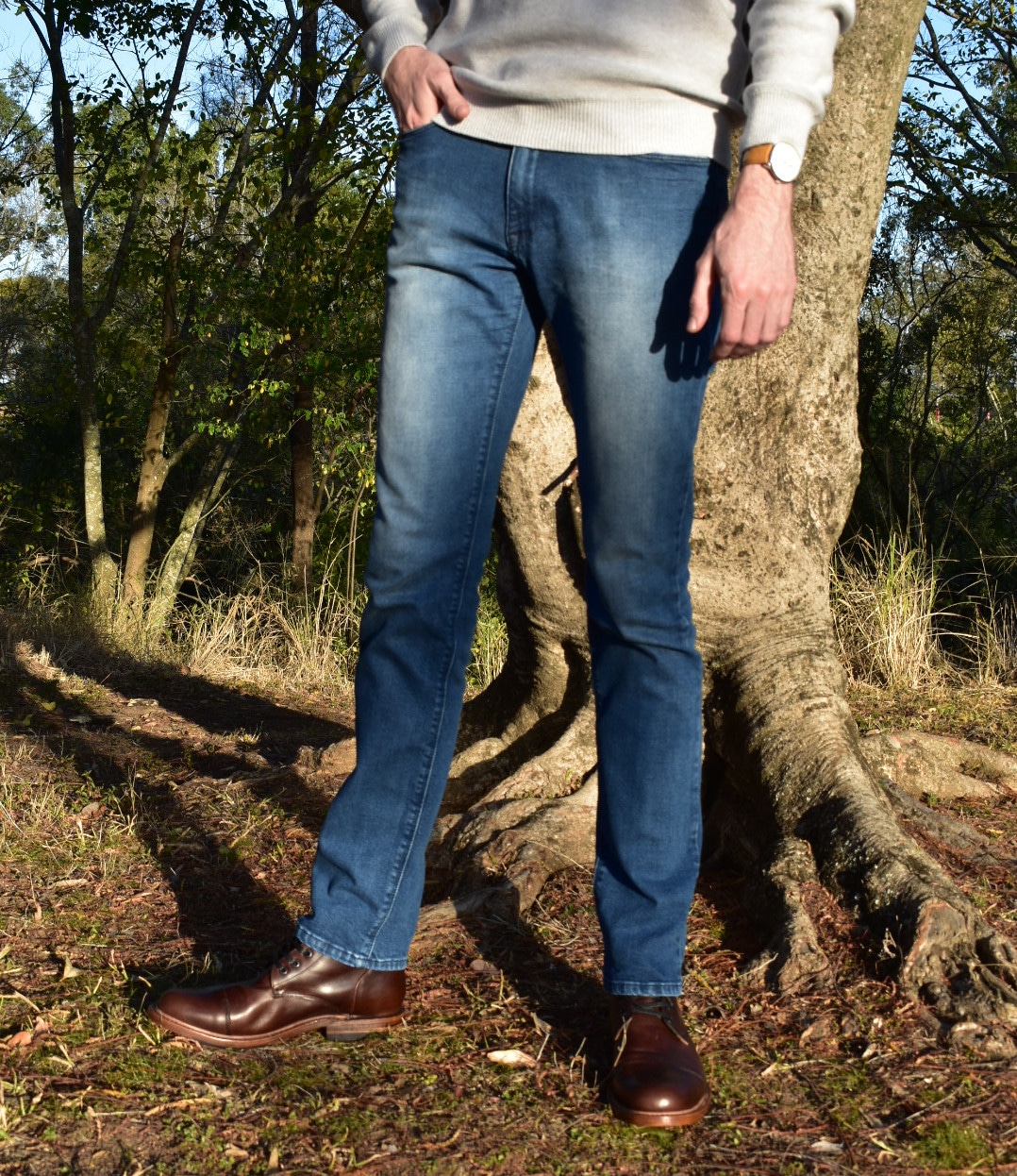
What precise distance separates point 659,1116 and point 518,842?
1.21 metres

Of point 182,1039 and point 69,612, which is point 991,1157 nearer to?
point 182,1039

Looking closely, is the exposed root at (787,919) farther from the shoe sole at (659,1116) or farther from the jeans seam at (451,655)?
the jeans seam at (451,655)

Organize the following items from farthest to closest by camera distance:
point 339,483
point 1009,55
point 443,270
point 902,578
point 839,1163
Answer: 1. point 339,483
2. point 1009,55
3. point 902,578
4. point 443,270
5. point 839,1163

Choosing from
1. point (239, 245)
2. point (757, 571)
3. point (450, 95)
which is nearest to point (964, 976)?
point (757, 571)

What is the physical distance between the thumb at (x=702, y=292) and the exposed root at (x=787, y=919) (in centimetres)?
132

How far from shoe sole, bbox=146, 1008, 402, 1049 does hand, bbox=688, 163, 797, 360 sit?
127 cm

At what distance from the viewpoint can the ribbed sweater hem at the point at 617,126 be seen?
1.77 m

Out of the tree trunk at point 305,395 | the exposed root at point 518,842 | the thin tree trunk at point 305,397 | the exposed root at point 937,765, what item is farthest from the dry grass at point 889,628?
the tree trunk at point 305,395

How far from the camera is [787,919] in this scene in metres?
2.51

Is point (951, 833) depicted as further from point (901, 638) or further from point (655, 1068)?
point (901, 638)

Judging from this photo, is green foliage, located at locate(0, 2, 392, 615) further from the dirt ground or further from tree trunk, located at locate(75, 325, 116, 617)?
the dirt ground

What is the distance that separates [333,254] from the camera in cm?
1133

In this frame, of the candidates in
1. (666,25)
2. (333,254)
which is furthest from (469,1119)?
(333,254)

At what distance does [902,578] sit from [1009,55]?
6.32 metres
